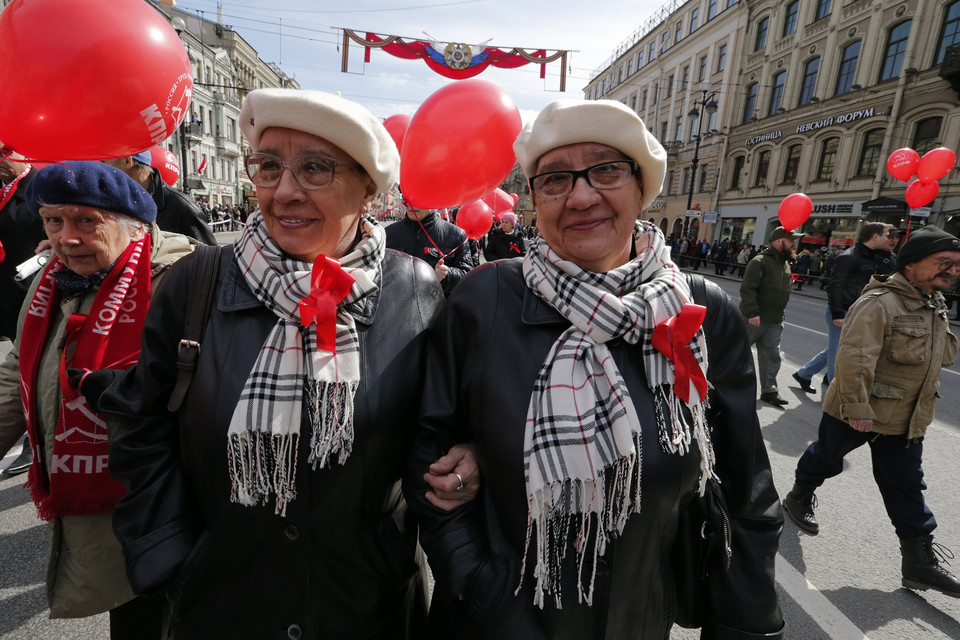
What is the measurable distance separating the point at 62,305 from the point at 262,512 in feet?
3.83

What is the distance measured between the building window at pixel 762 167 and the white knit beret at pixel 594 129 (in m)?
28.2

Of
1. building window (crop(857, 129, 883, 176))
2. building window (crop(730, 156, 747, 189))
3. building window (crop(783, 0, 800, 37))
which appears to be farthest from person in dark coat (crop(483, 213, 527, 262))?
building window (crop(783, 0, 800, 37))

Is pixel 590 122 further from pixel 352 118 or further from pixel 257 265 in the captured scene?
pixel 257 265

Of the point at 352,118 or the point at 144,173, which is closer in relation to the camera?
the point at 352,118

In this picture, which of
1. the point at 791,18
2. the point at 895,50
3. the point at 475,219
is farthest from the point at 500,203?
the point at 791,18

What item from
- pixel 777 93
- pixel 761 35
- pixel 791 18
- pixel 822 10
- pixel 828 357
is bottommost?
pixel 828 357

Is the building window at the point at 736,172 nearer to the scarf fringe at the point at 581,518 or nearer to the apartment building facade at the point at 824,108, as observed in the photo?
the apartment building facade at the point at 824,108

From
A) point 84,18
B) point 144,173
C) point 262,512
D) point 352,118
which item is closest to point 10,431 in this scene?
point 262,512

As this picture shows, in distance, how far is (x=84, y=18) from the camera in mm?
1561

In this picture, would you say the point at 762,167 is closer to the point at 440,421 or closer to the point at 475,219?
the point at 475,219

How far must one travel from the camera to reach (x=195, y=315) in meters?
1.33

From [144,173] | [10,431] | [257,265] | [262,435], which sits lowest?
[10,431]

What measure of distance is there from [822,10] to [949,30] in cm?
658

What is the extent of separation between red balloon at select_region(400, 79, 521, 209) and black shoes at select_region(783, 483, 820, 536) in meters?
2.93
